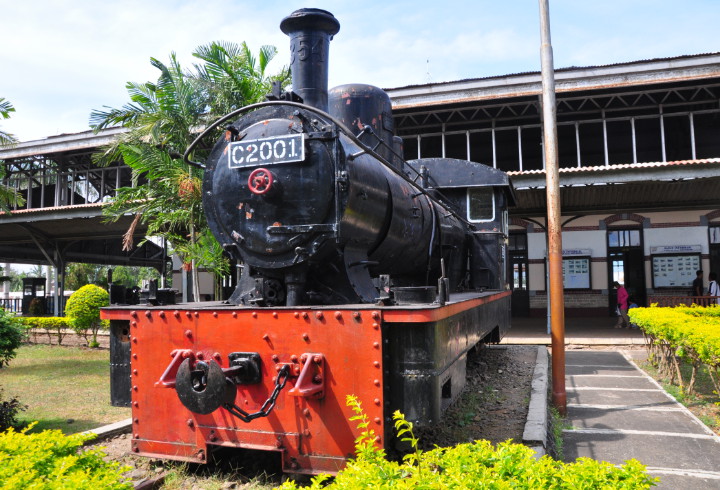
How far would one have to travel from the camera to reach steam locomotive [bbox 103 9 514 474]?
3299 mm

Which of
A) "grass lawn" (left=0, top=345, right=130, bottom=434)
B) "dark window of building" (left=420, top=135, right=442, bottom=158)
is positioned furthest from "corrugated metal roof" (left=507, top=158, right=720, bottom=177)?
"grass lawn" (left=0, top=345, right=130, bottom=434)

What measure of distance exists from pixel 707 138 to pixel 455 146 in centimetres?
772

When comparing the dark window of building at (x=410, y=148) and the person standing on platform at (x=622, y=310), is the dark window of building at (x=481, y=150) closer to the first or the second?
the dark window of building at (x=410, y=148)

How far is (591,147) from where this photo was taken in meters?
17.8

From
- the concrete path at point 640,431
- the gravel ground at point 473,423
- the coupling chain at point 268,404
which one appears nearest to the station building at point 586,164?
the concrete path at point 640,431

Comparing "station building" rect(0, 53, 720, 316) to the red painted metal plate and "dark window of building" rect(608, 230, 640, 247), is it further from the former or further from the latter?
the red painted metal plate

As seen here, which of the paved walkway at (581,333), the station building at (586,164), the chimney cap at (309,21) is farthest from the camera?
the station building at (586,164)

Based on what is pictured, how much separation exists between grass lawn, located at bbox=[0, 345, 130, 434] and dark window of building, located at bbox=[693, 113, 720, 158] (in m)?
17.4

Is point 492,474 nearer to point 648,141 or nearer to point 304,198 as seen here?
point 304,198

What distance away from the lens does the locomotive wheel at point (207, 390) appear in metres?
3.26

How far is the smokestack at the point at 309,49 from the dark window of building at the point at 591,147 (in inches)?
598

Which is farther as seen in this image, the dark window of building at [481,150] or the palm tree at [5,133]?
the dark window of building at [481,150]

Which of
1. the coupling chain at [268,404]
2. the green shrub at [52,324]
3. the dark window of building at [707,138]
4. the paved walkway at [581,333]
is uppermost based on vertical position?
the dark window of building at [707,138]

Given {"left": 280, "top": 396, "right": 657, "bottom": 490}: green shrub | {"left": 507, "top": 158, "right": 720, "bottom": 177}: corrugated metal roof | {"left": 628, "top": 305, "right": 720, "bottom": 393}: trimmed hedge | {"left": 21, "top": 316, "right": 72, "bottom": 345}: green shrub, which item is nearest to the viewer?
{"left": 280, "top": 396, "right": 657, "bottom": 490}: green shrub
